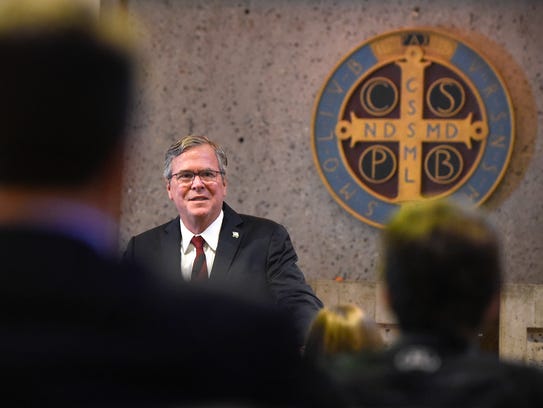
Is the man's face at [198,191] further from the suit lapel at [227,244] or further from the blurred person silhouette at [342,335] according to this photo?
the blurred person silhouette at [342,335]

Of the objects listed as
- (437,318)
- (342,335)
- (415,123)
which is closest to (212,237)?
(415,123)

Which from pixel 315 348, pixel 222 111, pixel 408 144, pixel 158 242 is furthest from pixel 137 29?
pixel 315 348

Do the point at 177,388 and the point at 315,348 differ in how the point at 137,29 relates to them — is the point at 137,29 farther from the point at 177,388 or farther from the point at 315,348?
the point at 177,388

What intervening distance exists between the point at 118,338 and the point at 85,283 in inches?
2.3

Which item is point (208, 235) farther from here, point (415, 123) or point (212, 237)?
point (415, 123)

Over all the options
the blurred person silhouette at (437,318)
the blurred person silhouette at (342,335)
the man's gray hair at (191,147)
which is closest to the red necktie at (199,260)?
the man's gray hair at (191,147)

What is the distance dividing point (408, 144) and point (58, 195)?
442 centimetres

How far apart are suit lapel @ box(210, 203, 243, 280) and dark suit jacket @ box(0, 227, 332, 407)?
9.05 ft

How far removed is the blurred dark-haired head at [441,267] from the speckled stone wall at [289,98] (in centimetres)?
401

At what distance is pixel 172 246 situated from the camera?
12.9ft

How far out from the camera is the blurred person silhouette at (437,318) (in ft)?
4.39

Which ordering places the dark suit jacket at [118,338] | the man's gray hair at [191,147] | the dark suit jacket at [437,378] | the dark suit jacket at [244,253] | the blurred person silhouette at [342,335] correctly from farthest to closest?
the man's gray hair at [191,147]
the dark suit jacket at [244,253]
the blurred person silhouette at [342,335]
the dark suit jacket at [437,378]
the dark suit jacket at [118,338]

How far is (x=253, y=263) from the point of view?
3840 mm

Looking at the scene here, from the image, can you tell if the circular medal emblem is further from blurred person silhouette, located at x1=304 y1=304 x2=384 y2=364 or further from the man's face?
blurred person silhouette, located at x1=304 y1=304 x2=384 y2=364
